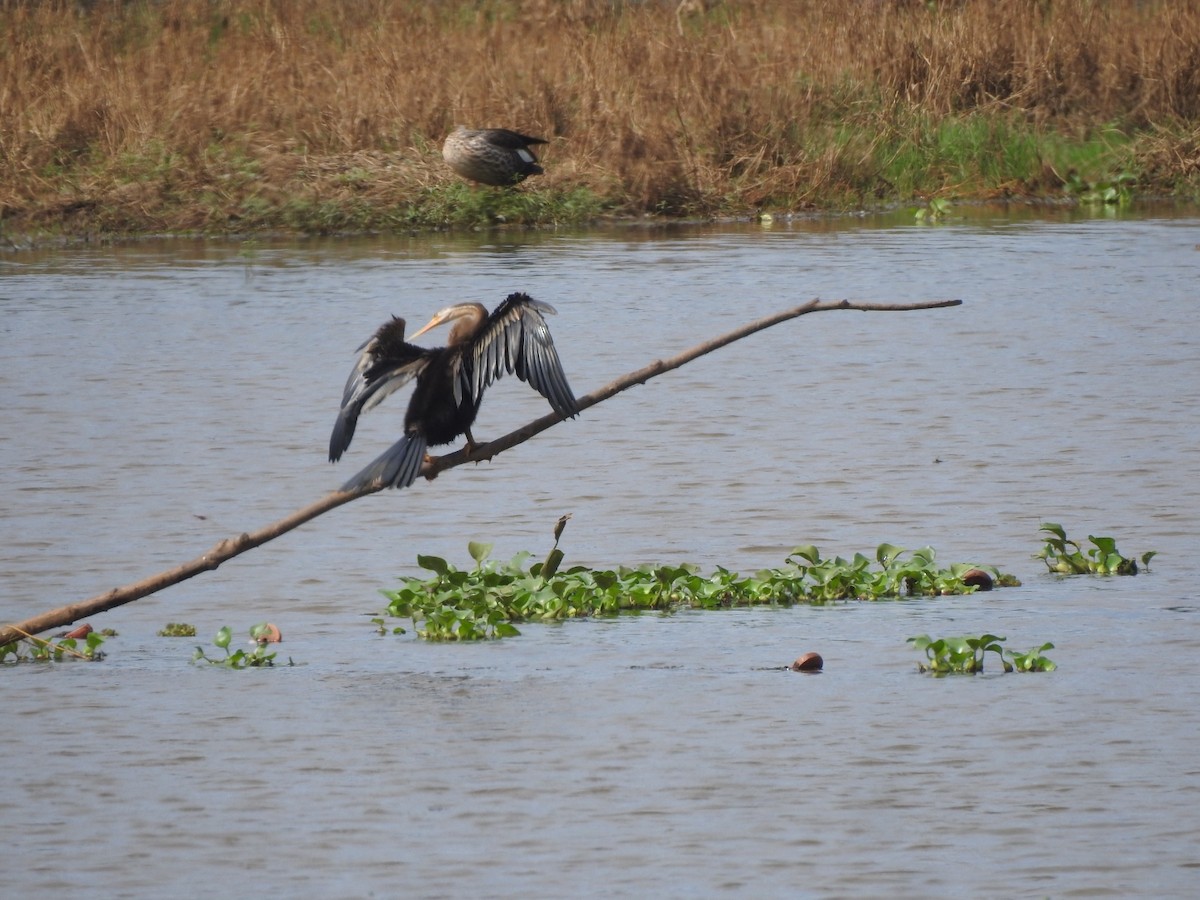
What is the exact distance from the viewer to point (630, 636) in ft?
21.0

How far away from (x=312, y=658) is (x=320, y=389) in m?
4.61

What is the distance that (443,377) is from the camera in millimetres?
6164

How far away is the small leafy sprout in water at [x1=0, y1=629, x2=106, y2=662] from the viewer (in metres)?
6.28

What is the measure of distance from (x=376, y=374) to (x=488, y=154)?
9.27 m

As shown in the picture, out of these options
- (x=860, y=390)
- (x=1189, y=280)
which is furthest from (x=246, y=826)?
(x=1189, y=280)

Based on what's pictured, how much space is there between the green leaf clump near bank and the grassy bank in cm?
930

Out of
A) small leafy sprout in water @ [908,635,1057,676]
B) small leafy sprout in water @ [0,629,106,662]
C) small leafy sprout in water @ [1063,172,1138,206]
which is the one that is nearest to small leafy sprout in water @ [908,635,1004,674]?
small leafy sprout in water @ [908,635,1057,676]

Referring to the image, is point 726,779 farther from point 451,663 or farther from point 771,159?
point 771,159

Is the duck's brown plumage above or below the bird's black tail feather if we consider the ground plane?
above

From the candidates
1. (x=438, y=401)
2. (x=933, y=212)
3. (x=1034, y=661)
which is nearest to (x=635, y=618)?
(x=438, y=401)

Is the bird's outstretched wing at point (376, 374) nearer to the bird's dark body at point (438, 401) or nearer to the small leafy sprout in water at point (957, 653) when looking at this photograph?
the bird's dark body at point (438, 401)

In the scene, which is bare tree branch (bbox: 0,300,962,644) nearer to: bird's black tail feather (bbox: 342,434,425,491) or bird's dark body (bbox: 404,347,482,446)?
bird's black tail feather (bbox: 342,434,425,491)

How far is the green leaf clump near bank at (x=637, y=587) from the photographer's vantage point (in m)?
6.57

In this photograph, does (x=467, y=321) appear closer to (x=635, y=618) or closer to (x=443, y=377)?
(x=443, y=377)
